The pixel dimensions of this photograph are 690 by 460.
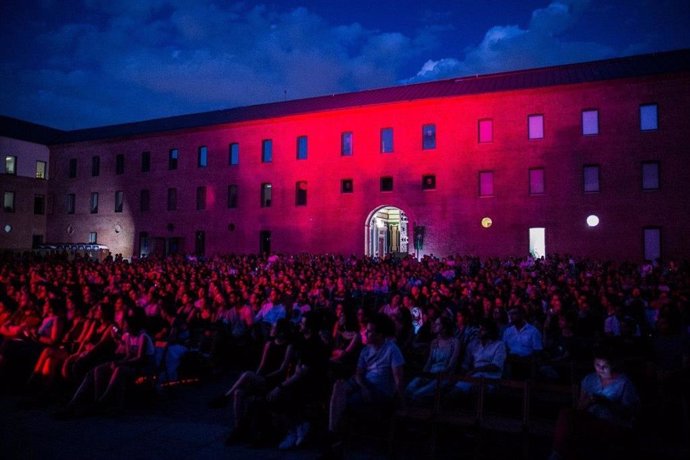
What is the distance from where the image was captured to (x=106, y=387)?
6.78 meters

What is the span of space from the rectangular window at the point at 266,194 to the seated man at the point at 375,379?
24.8 m

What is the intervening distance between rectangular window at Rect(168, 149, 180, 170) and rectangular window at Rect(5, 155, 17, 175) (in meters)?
13.5

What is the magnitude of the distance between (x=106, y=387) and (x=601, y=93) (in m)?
24.1

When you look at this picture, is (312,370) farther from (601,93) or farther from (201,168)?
(201,168)

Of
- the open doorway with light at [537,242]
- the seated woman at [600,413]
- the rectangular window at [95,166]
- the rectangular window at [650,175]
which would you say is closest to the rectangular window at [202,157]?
the rectangular window at [95,166]

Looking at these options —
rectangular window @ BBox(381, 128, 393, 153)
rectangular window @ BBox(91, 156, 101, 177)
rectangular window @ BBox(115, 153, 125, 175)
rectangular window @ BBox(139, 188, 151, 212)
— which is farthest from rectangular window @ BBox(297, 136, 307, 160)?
rectangular window @ BBox(91, 156, 101, 177)

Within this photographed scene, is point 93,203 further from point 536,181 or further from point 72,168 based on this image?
point 536,181

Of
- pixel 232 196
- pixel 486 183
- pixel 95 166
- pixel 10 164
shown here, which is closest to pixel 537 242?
pixel 486 183

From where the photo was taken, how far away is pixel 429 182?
2562 cm

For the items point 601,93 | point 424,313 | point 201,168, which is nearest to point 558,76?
point 601,93

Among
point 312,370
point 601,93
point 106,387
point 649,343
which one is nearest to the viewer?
point 312,370

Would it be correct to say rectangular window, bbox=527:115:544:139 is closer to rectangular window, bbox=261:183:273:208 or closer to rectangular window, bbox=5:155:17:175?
rectangular window, bbox=261:183:273:208

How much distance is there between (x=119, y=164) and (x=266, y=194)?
13.8 metres

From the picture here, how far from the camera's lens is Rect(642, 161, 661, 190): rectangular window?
21922 millimetres
